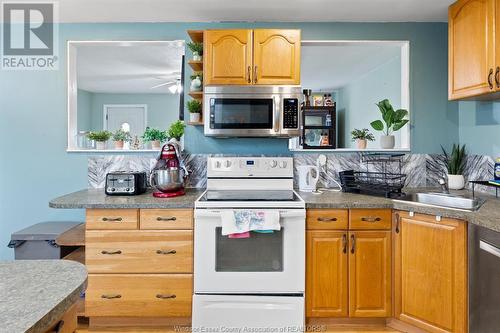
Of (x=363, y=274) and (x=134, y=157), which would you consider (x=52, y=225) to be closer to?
(x=134, y=157)

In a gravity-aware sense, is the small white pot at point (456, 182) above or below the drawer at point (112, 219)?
above

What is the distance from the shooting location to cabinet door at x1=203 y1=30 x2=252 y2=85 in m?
2.33

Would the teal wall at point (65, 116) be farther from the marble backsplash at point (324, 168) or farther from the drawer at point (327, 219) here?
the drawer at point (327, 219)

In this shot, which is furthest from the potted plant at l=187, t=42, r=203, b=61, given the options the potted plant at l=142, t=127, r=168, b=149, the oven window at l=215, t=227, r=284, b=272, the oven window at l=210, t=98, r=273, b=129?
the oven window at l=215, t=227, r=284, b=272

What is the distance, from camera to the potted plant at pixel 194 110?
96.2 inches

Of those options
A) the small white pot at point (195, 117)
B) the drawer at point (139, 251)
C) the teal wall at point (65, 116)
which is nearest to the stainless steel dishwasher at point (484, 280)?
the teal wall at point (65, 116)

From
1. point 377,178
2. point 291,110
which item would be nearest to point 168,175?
point 291,110

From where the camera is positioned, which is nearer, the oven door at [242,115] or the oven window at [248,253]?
the oven window at [248,253]

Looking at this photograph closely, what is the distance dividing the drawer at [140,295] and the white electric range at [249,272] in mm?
100

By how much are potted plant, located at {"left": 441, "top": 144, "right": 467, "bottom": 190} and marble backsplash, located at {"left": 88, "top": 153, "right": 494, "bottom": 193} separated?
12cm

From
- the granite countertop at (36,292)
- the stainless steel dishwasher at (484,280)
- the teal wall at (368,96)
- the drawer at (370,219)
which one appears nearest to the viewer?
the granite countertop at (36,292)

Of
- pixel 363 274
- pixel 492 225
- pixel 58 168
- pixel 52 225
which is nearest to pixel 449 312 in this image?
A: pixel 363 274

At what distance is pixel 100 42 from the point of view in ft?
8.70

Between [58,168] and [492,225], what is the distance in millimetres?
3091
